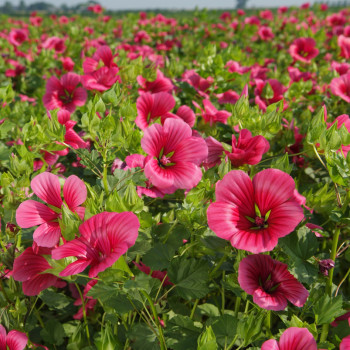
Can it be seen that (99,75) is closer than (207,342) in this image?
No

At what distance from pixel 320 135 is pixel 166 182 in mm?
480

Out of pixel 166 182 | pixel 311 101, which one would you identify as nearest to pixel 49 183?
pixel 166 182

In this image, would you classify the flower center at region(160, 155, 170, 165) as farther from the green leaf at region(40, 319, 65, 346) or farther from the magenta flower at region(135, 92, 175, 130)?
the green leaf at region(40, 319, 65, 346)

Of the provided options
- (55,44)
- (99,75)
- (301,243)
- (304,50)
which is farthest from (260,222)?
(55,44)

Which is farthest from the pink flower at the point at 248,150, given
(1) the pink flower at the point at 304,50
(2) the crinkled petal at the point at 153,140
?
(1) the pink flower at the point at 304,50

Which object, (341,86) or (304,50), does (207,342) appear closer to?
(341,86)

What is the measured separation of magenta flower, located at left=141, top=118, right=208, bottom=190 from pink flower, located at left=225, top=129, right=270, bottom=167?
0.45 feet

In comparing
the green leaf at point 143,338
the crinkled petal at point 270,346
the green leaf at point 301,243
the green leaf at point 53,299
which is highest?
the green leaf at point 301,243

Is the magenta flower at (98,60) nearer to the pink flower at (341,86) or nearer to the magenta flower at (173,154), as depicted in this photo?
the magenta flower at (173,154)

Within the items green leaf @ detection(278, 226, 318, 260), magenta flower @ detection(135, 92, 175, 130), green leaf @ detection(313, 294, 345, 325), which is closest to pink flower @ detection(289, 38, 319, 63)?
magenta flower @ detection(135, 92, 175, 130)

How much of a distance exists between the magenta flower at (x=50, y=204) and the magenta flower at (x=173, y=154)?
8.0 inches

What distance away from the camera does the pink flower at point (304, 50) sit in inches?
113

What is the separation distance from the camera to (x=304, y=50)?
2955 millimetres

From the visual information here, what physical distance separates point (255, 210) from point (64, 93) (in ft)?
4.12
